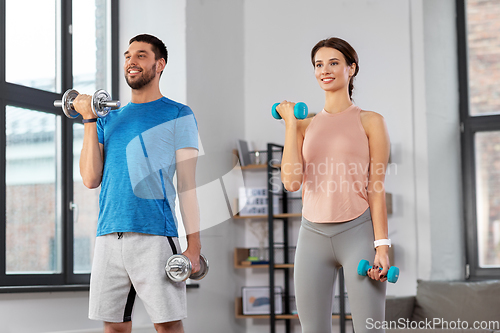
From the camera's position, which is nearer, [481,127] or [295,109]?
[295,109]

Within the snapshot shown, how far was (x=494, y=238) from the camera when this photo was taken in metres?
4.63

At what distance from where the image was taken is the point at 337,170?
189cm

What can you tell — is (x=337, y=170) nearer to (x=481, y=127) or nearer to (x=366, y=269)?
(x=366, y=269)

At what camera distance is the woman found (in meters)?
1.81

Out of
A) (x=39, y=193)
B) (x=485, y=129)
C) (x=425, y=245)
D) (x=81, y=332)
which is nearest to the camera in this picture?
(x=81, y=332)

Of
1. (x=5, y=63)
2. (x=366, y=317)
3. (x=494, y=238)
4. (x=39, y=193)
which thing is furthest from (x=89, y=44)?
(x=494, y=238)

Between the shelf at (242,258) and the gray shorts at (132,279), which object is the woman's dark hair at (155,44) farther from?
the shelf at (242,258)

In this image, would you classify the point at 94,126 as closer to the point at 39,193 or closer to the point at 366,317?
the point at 366,317

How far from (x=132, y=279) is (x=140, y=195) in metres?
0.25

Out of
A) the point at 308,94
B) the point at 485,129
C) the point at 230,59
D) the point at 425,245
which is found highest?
the point at 230,59

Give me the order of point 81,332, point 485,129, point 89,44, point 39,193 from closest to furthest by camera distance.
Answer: point 81,332 → point 39,193 → point 89,44 → point 485,129

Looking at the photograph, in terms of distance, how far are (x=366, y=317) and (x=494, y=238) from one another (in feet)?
10.6

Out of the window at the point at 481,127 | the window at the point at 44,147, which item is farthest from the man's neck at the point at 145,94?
the window at the point at 481,127

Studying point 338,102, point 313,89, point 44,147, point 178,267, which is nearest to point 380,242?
point 338,102
